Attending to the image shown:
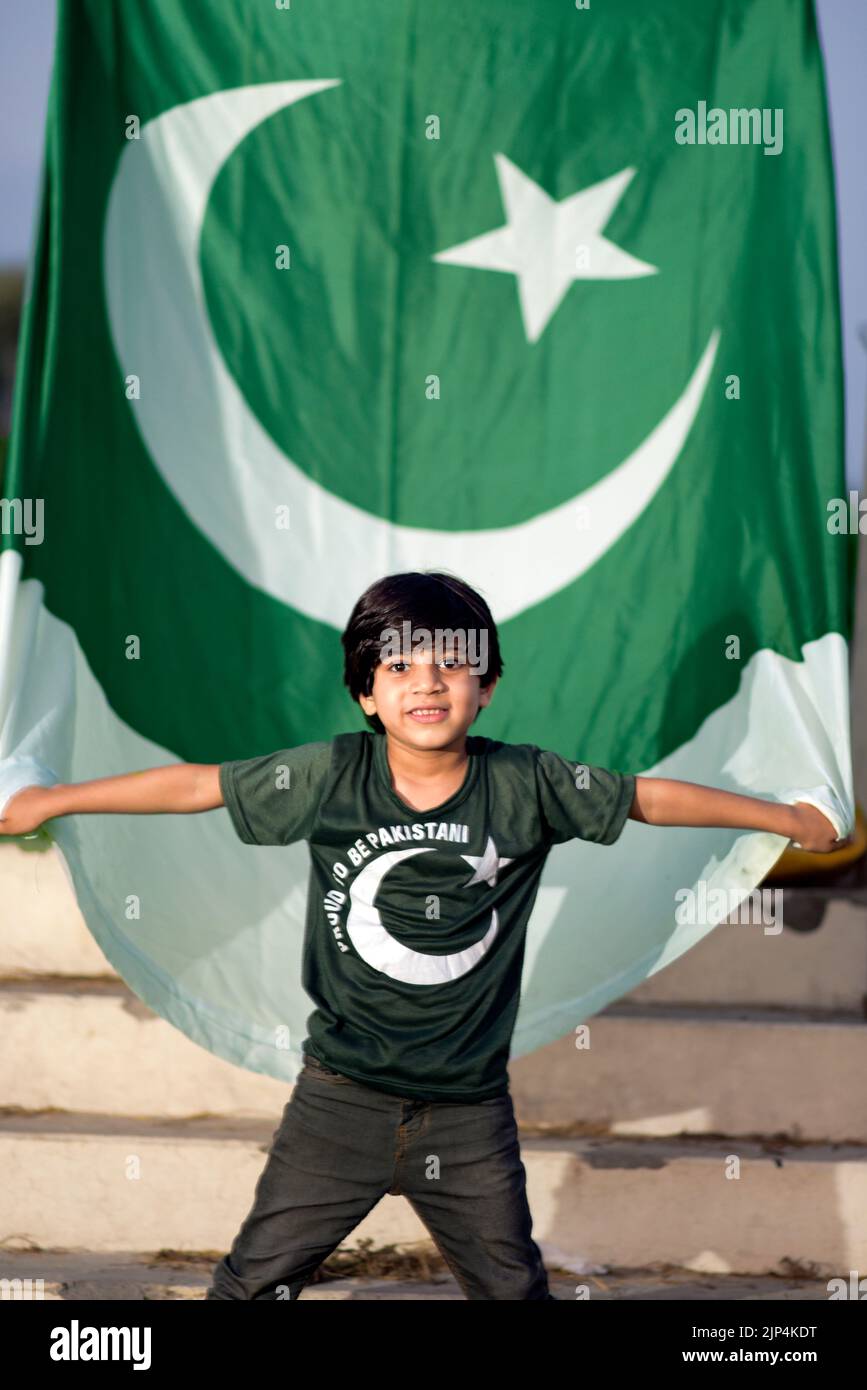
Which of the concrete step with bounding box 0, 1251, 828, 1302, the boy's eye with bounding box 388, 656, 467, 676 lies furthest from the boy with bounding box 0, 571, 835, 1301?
the concrete step with bounding box 0, 1251, 828, 1302

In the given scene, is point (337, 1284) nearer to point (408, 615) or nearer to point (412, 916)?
point (412, 916)

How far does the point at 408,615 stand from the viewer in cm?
238

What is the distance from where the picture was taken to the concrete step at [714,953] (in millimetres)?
3744

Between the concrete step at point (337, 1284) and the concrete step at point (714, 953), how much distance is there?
75 cm

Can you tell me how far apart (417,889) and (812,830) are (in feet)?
2.63

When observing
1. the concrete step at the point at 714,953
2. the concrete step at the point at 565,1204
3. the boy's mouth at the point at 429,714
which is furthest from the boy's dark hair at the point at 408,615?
the concrete step at the point at 714,953

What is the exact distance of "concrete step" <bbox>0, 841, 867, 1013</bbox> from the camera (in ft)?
12.3

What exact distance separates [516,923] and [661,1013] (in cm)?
138

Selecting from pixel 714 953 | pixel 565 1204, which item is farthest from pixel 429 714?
pixel 714 953

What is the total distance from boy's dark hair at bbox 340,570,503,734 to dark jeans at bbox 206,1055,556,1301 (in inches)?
28.2

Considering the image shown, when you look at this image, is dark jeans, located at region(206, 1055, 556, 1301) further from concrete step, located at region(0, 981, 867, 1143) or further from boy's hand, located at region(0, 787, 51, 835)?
Answer: concrete step, located at region(0, 981, 867, 1143)

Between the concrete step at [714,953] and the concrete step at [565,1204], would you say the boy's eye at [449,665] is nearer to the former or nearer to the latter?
the concrete step at [565,1204]
